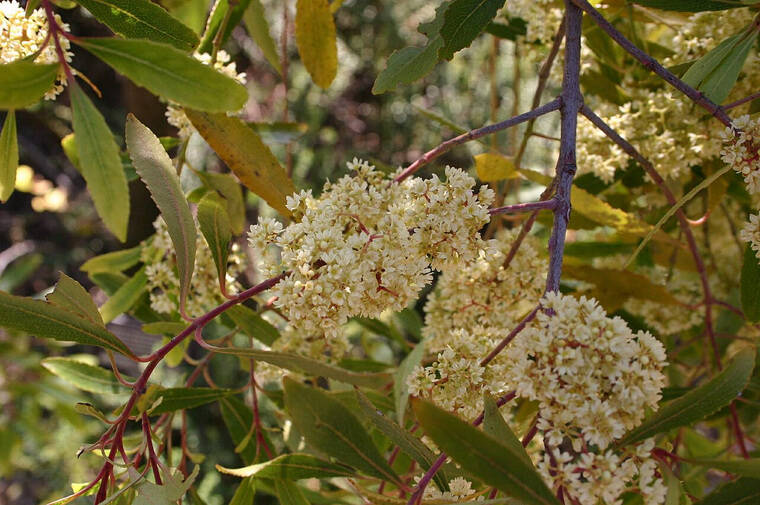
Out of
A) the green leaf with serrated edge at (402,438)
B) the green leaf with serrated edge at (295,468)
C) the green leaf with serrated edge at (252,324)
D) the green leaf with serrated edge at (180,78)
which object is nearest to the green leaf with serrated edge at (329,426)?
the green leaf with serrated edge at (402,438)

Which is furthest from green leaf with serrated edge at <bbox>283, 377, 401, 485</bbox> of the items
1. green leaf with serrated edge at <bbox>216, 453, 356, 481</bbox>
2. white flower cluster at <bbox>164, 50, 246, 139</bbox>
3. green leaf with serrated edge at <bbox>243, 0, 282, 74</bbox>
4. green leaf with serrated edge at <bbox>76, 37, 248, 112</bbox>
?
green leaf with serrated edge at <bbox>243, 0, 282, 74</bbox>

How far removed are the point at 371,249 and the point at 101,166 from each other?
0.84 feet

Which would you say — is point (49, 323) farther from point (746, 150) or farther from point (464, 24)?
point (746, 150)

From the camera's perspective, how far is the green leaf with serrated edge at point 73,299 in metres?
0.64

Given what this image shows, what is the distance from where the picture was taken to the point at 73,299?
649 mm

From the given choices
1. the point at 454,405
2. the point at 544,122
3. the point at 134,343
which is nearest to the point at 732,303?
the point at 454,405

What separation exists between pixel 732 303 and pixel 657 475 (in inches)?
21.8

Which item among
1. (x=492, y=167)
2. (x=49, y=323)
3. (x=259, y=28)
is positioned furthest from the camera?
(x=259, y=28)

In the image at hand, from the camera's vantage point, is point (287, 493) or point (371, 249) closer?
point (371, 249)

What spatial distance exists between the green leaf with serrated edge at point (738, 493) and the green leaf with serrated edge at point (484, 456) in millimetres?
182

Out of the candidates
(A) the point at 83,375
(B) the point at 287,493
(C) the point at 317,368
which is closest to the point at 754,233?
(C) the point at 317,368

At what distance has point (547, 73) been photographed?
0.96 metres

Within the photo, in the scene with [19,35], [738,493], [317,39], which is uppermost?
[317,39]

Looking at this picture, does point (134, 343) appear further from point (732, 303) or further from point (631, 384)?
point (631, 384)
